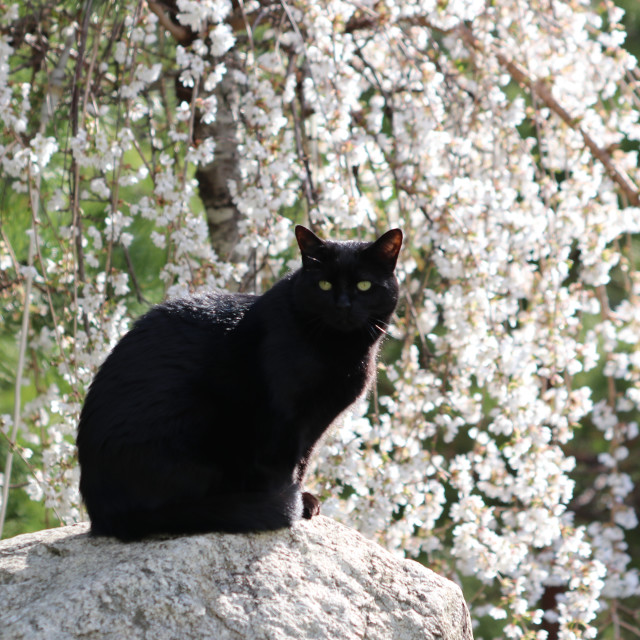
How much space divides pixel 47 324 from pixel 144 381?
4.84ft

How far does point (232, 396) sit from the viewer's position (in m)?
2.10

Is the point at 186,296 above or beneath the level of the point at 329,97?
beneath

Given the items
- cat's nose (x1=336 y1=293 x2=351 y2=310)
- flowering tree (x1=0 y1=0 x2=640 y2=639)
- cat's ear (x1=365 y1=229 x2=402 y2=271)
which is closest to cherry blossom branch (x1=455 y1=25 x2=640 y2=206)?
flowering tree (x1=0 y1=0 x2=640 y2=639)

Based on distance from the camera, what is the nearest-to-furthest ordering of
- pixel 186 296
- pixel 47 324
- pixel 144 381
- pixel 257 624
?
pixel 257 624
pixel 144 381
pixel 186 296
pixel 47 324

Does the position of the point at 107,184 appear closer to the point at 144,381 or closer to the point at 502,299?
the point at 144,381

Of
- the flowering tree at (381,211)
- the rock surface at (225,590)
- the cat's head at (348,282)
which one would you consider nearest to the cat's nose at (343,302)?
the cat's head at (348,282)

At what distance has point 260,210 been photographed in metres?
2.72

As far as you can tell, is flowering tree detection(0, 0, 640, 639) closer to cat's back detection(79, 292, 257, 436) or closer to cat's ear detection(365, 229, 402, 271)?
cat's back detection(79, 292, 257, 436)

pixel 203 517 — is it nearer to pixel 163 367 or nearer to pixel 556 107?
pixel 163 367

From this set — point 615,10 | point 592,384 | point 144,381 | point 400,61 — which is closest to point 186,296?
point 144,381

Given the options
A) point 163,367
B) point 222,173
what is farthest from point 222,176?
point 163,367

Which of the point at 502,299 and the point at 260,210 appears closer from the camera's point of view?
the point at 260,210

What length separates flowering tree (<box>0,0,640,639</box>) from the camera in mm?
2727

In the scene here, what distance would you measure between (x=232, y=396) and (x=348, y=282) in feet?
1.54
